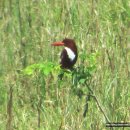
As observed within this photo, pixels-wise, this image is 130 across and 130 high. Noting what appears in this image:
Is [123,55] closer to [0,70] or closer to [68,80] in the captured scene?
[68,80]

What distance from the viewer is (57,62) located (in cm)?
404

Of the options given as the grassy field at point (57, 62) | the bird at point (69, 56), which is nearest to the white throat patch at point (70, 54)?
the bird at point (69, 56)

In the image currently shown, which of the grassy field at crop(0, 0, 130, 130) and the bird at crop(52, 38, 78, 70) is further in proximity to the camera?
the grassy field at crop(0, 0, 130, 130)

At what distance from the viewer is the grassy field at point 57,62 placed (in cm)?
339

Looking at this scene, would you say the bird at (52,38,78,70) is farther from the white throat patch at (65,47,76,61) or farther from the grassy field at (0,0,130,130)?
the grassy field at (0,0,130,130)

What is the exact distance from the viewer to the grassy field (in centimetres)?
339

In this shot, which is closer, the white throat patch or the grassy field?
the white throat patch

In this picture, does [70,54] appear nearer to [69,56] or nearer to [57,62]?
[69,56]

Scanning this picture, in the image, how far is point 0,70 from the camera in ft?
14.0

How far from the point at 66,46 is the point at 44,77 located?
106 cm

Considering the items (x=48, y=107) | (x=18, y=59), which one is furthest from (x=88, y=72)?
(x=18, y=59)

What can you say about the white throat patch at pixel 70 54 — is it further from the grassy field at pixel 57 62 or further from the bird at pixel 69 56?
the grassy field at pixel 57 62

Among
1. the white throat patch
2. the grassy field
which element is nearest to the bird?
the white throat patch

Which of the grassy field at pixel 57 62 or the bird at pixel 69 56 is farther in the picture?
the grassy field at pixel 57 62
